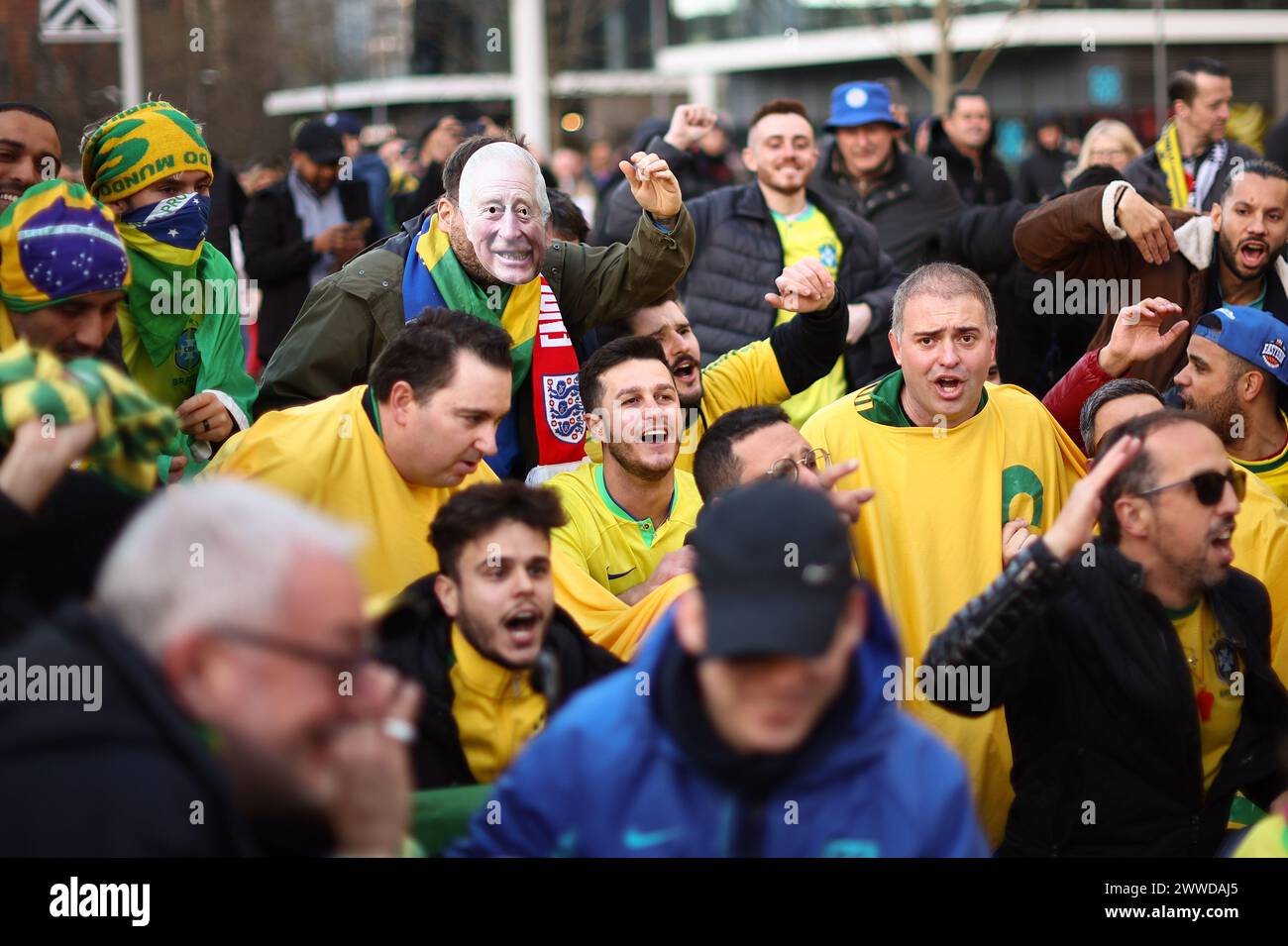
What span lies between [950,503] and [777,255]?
8.13 feet

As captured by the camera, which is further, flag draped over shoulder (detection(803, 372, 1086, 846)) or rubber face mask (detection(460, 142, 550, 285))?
rubber face mask (detection(460, 142, 550, 285))

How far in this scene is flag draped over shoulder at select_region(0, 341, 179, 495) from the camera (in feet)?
10.2

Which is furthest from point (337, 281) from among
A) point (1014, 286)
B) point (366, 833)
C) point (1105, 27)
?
point (1105, 27)

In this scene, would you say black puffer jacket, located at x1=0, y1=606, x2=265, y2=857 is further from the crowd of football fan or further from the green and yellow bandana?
the green and yellow bandana

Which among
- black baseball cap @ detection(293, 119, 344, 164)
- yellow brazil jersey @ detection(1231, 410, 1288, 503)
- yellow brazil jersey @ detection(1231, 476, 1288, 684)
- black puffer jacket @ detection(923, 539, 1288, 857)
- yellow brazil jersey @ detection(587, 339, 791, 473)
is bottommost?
black puffer jacket @ detection(923, 539, 1288, 857)

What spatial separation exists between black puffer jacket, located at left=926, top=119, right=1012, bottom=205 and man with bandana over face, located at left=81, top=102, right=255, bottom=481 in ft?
18.0

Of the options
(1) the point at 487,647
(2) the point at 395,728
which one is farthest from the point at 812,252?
(2) the point at 395,728

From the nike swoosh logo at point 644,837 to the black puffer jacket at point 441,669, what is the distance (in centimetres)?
106

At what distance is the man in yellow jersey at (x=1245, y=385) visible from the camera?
543 centimetres

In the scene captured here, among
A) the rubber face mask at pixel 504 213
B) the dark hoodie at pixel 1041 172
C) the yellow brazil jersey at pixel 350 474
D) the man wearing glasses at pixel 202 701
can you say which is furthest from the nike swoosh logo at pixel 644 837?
the dark hoodie at pixel 1041 172

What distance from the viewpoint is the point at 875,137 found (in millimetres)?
8016

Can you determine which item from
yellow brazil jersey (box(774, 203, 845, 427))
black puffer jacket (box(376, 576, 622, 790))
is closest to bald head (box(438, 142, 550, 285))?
black puffer jacket (box(376, 576, 622, 790))

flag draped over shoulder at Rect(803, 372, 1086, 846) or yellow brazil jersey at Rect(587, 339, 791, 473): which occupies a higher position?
yellow brazil jersey at Rect(587, 339, 791, 473)
